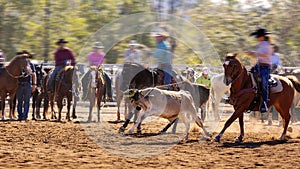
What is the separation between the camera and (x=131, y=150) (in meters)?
11.1

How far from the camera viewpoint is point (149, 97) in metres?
12.7

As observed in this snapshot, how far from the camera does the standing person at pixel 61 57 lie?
692 inches

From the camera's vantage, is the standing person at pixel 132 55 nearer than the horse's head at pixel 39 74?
Yes

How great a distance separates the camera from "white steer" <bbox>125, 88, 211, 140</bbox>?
1262 cm

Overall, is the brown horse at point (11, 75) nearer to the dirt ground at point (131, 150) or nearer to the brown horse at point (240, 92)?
the dirt ground at point (131, 150)

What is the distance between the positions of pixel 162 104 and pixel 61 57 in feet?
19.9

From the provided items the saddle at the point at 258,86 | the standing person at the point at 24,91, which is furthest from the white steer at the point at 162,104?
the standing person at the point at 24,91

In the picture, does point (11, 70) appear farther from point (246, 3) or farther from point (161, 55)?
point (246, 3)

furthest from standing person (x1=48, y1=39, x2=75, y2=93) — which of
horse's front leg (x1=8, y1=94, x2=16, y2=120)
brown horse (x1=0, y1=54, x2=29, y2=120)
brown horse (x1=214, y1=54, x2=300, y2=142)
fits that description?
brown horse (x1=214, y1=54, x2=300, y2=142)

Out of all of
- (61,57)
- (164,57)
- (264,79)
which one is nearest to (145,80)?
(164,57)

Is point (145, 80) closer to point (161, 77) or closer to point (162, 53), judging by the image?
point (161, 77)

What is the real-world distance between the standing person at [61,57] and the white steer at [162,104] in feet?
17.5

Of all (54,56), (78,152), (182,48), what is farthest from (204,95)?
(78,152)

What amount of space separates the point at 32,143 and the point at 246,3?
11.5 meters
